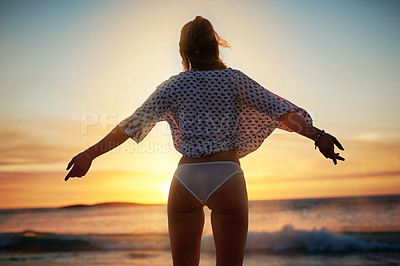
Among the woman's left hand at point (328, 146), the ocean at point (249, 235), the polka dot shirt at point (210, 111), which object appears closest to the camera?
the woman's left hand at point (328, 146)

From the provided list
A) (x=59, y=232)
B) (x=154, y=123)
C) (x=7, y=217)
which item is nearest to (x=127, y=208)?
(x=7, y=217)

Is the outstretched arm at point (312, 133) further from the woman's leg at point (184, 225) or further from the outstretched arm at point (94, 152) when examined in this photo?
the outstretched arm at point (94, 152)

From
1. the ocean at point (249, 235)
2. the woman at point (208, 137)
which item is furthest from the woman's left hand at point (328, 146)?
the ocean at point (249, 235)

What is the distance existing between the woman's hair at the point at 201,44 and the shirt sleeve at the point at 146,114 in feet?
0.67

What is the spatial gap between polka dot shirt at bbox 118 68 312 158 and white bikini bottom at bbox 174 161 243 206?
0.07 meters

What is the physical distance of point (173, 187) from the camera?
2.09 metres

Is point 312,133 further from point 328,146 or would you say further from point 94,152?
point 94,152

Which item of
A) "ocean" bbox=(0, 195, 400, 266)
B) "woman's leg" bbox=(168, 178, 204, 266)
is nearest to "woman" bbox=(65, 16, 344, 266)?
"woman's leg" bbox=(168, 178, 204, 266)

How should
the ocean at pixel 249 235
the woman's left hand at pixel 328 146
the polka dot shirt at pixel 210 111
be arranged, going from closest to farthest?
the woman's left hand at pixel 328 146
the polka dot shirt at pixel 210 111
the ocean at pixel 249 235

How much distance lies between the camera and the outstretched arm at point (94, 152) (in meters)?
2.04

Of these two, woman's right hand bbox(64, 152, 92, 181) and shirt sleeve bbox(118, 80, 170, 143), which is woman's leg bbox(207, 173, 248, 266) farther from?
woman's right hand bbox(64, 152, 92, 181)

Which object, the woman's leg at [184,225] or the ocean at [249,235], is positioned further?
the ocean at [249,235]

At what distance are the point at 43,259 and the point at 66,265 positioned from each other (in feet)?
4.11

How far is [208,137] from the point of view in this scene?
2.04 m
